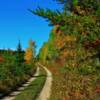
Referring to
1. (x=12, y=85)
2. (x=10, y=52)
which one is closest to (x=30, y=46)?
(x=10, y=52)

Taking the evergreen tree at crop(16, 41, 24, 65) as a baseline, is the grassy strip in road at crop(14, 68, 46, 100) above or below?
below

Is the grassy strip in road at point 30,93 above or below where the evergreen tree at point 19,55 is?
below

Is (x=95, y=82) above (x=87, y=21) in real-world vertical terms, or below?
below

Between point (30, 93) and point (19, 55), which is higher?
point (19, 55)

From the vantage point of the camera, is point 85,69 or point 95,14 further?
point 85,69

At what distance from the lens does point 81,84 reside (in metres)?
16.3

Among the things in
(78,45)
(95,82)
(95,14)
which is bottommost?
(95,82)

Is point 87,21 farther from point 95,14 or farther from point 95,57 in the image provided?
point 95,57

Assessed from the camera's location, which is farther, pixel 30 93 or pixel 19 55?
pixel 19 55

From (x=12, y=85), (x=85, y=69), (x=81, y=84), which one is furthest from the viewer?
(x=12, y=85)

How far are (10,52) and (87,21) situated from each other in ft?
210

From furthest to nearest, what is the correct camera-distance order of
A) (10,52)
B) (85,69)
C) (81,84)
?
(10,52), (81,84), (85,69)

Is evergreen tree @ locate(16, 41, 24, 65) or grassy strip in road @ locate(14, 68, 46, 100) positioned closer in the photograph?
grassy strip in road @ locate(14, 68, 46, 100)

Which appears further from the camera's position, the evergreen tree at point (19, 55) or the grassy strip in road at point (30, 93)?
the evergreen tree at point (19, 55)
